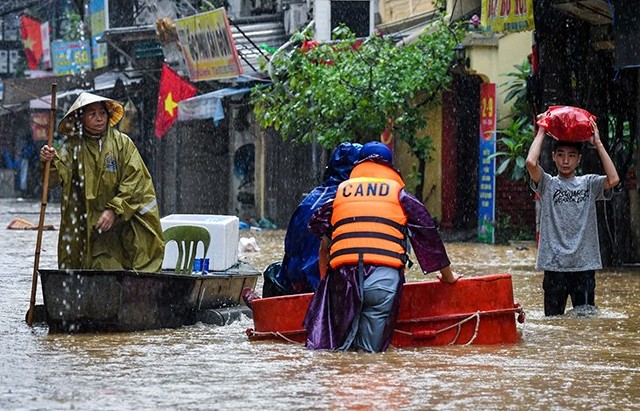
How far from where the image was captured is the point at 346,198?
852cm

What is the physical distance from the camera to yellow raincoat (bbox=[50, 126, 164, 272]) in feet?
31.8

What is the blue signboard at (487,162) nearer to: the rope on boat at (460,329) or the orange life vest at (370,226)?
the rope on boat at (460,329)

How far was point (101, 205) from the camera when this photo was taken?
9.74 meters

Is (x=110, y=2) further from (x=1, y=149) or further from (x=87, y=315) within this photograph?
(x=87, y=315)

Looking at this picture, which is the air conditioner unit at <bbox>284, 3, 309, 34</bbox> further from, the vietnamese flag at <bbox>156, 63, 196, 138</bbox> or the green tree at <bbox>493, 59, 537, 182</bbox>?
the green tree at <bbox>493, 59, 537, 182</bbox>

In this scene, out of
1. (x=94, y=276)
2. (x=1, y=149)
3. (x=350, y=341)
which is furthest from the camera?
(x=1, y=149)

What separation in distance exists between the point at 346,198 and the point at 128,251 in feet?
6.66

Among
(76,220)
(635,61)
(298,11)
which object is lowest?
(76,220)

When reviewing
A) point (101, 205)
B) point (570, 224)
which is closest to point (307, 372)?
point (101, 205)

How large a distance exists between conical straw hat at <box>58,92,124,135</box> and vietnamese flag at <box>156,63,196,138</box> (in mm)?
18822

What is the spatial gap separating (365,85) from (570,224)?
12.2 m

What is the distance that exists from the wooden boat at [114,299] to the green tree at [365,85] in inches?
483

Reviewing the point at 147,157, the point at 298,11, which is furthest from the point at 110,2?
the point at 298,11

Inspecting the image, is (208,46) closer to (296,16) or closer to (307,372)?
(296,16)
